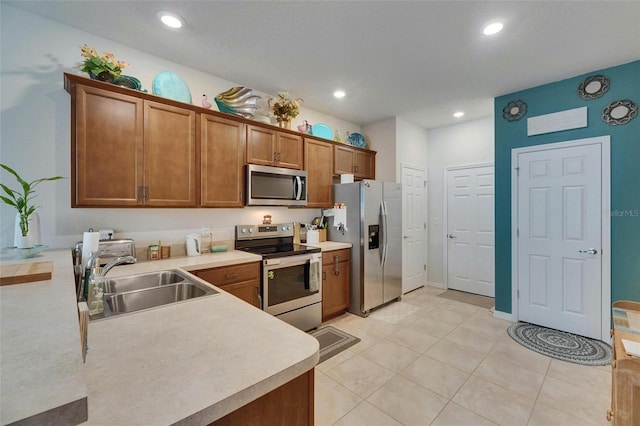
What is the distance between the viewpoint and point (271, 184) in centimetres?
309

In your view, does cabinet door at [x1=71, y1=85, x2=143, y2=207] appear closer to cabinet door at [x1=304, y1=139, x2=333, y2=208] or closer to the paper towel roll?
the paper towel roll

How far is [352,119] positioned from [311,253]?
247 cm

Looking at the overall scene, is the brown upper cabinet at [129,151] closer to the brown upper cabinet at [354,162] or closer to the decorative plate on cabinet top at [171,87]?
the decorative plate on cabinet top at [171,87]

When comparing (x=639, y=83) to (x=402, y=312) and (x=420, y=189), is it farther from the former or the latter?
(x=402, y=312)

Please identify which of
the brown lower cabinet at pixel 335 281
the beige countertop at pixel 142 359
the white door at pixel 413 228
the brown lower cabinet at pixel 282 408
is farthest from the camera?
the white door at pixel 413 228

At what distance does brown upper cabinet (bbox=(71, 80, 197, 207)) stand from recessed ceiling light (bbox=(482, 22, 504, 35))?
8.61ft

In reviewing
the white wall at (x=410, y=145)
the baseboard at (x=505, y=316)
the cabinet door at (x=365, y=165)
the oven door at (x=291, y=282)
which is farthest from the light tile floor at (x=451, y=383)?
the white wall at (x=410, y=145)

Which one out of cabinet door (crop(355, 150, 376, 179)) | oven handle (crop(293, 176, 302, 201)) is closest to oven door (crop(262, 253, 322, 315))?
oven handle (crop(293, 176, 302, 201))

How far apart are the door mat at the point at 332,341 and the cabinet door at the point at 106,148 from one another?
2166mm

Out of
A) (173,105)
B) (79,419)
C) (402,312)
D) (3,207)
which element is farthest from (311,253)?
(79,419)

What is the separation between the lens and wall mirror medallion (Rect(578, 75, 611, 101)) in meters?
2.81

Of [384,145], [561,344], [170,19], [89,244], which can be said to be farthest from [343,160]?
[561,344]

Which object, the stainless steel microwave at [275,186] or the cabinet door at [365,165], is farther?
the cabinet door at [365,165]

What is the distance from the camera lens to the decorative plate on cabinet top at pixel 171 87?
2.48 m
